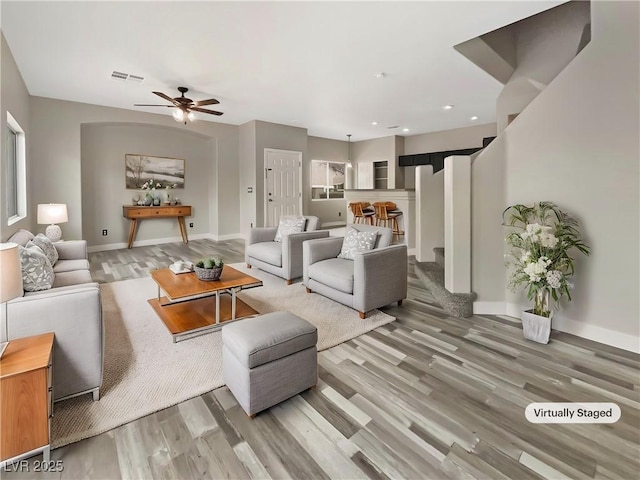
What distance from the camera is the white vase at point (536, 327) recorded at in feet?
9.07

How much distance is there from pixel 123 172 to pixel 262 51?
190 inches

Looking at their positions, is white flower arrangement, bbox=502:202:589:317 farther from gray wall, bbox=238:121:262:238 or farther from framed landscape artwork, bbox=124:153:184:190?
framed landscape artwork, bbox=124:153:184:190

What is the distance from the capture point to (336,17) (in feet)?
10.3

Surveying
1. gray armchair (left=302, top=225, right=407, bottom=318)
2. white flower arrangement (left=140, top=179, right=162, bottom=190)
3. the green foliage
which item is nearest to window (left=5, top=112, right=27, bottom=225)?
white flower arrangement (left=140, top=179, right=162, bottom=190)

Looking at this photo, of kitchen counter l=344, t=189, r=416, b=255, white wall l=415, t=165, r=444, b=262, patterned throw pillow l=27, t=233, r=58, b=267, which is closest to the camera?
patterned throw pillow l=27, t=233, r=58, b=267

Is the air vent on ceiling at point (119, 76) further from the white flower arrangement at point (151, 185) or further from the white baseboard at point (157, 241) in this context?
the white baseboard at point (157, 241)

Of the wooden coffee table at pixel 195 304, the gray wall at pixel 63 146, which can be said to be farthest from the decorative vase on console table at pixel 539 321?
the gray wall at pixel 63 146

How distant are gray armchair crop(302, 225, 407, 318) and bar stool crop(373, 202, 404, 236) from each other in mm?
2967

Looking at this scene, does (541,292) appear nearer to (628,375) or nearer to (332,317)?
(628,375)

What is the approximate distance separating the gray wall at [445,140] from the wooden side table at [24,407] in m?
9.28

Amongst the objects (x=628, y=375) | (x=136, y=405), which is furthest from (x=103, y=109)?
(x=628, y=375)

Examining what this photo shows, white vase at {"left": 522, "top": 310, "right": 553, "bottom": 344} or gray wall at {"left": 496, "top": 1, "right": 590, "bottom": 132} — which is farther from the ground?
gray wall at {"left": 496, "top": 1, "right": 590, "bottom": 132}

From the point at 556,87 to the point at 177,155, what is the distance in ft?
24.1

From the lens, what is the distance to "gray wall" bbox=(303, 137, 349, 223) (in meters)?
10.2
